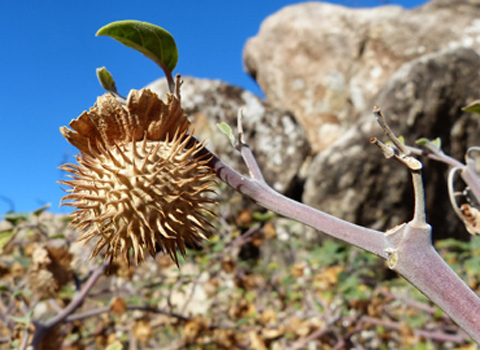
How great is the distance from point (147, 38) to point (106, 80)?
95mm

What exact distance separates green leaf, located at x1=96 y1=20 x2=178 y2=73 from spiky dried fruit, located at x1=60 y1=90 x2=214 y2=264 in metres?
0.08

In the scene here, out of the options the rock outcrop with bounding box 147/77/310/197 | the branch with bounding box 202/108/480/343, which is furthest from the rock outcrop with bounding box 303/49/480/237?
the branch with bounding box 202/108/480/343

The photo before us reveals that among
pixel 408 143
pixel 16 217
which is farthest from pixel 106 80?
pixel 408 143

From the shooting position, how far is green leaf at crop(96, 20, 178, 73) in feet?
2.27

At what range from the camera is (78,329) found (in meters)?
2.41

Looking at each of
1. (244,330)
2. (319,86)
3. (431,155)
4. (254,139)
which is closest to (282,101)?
(319,86)

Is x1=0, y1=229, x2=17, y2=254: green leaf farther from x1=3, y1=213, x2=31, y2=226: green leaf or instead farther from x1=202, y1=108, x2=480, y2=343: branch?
x1=202, y1=108, x2=480, y2=343: branch

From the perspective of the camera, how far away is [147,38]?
2.33 ft

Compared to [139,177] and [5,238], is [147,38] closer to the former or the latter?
[139,177]

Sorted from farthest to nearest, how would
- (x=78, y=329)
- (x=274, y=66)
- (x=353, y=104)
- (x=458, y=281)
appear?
(x=274, y=66)
(x=353, y=104)
(x=78, y=329)
(x=458, y=281)

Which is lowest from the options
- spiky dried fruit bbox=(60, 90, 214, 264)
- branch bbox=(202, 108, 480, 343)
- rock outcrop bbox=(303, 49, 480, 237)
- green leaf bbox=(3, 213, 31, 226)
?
branch bbox=(202, 108, 480, 343)

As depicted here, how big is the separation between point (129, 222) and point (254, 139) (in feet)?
15.3

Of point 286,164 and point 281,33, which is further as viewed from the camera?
point 281,33

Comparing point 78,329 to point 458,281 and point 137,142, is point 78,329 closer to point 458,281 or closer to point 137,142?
point 137,142
